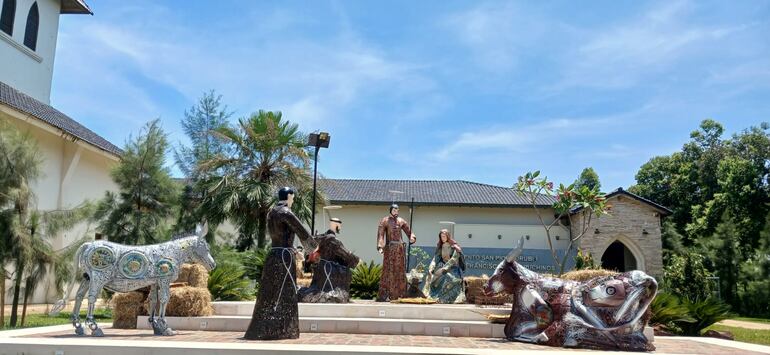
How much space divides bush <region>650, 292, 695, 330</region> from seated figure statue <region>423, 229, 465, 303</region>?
3.68 metres

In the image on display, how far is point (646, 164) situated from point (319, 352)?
44208 mm

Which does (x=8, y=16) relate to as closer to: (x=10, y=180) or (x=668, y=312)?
(x=10, y=180)

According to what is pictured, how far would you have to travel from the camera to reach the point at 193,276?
10.1 metres

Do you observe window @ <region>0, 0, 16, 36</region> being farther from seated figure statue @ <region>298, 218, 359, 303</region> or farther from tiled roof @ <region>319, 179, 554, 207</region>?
seated figure statue @ <region>298, 218, 359, 303</region>

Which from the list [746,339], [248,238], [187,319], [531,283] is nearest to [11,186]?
[187,319]

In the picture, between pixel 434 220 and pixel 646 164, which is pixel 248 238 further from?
pixel 646 164

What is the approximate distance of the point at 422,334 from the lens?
8617 millimetres

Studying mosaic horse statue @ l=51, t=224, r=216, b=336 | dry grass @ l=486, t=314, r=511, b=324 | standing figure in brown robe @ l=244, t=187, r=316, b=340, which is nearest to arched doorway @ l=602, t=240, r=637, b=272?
dry grass @ l=486, t=314, r=511, b=324

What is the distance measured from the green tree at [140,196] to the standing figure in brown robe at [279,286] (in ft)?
27.4

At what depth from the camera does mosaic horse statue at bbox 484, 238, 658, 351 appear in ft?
24.0

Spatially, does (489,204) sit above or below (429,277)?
above

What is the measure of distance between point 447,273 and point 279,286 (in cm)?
509

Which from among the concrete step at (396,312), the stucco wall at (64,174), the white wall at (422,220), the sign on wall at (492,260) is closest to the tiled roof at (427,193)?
the white wall at (422,220)

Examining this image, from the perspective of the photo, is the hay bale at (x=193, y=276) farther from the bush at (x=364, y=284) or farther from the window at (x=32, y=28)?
the window at (x=32, y=28)
